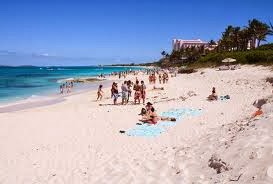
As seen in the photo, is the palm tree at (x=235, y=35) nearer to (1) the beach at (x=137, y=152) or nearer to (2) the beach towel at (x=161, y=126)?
(2) the beach towel at (x=161, y=126)

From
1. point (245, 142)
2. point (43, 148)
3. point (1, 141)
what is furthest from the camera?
point (1, 141)

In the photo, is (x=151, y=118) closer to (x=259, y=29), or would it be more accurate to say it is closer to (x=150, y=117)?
(x=150, y=117)

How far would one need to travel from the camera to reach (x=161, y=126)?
13.9 meters

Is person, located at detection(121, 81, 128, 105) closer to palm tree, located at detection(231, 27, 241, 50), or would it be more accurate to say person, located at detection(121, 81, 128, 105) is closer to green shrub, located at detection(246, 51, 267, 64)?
green shrub, located at detection(246, 51, 267, 64)

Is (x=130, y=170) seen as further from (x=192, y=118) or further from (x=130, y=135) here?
(x=192, y=118)

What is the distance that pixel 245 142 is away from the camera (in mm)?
→ 7918

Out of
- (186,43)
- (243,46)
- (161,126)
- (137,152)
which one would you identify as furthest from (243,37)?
(186,43)

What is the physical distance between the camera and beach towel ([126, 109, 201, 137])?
41.5ft

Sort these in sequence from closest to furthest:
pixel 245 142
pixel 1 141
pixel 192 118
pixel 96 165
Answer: pixel 245 142 → pixel 96 165 → pixel 1 141 → pixel 192 118

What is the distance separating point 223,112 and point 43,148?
26.5 feet

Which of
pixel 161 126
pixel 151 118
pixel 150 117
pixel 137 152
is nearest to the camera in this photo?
pixel 137 152

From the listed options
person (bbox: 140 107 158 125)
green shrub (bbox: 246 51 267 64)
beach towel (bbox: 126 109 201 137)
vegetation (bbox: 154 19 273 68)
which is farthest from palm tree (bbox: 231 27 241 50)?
person (bbox: 140 107 158 125)

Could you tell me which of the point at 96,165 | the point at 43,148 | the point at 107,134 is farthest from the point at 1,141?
the point at 96,165

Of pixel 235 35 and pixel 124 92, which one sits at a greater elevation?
pixel 235 35
